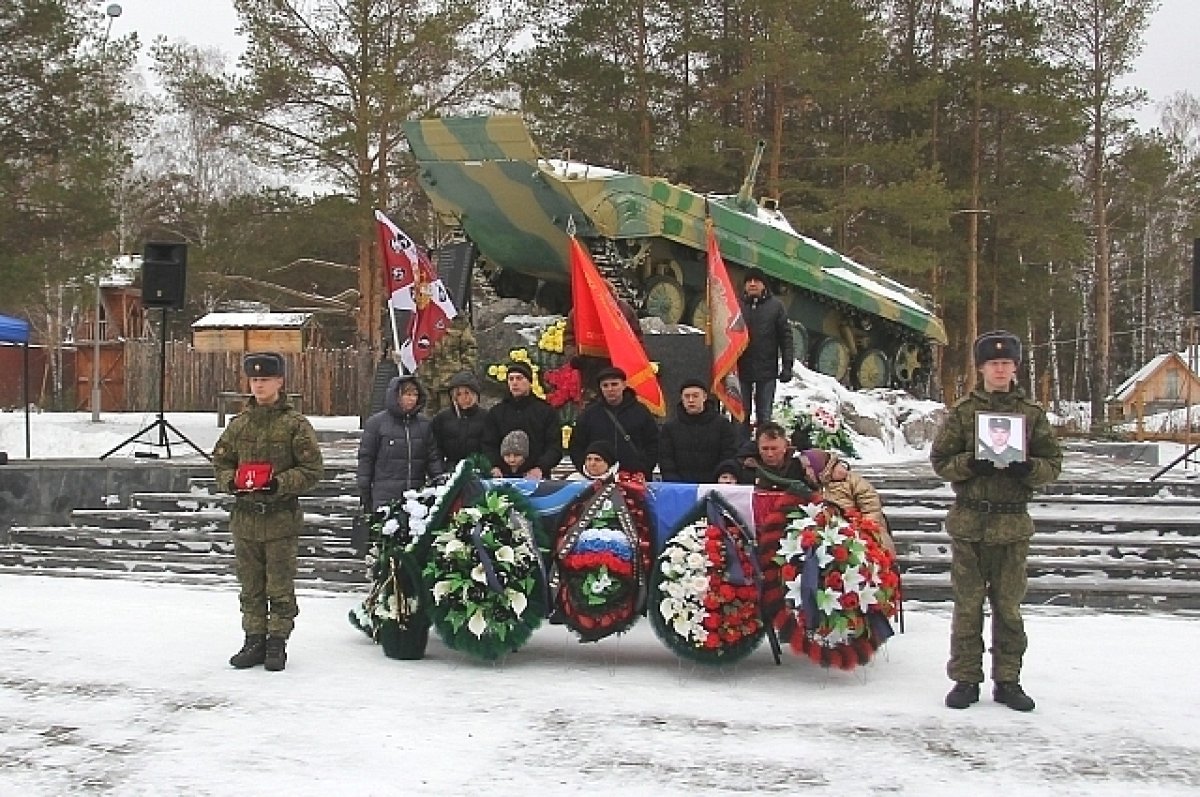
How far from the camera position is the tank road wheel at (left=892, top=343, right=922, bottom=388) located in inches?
770

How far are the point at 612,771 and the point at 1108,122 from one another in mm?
27712

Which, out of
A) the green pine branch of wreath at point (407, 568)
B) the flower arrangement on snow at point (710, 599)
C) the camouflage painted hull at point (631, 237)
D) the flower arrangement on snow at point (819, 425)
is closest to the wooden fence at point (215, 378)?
the camouflage painted hull at point (631, 237)

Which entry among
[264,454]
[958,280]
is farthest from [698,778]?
[958,280]

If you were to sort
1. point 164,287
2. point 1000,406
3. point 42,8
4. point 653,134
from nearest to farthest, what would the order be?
point 1000,406
point 164,287
point 42,8
point 653,134

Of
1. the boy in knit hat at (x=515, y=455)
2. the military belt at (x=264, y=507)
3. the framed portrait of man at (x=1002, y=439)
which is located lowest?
the military belt at (x=264, y=507)

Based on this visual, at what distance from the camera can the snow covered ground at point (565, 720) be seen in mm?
4488

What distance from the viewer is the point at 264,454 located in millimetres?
6270

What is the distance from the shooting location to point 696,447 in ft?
24.1

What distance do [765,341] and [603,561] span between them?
178 inches

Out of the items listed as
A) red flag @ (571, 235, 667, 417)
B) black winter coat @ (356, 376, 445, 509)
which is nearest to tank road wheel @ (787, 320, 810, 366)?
red flag @ (571, 235, 667, 417)

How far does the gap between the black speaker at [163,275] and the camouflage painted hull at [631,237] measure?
3.68 metres

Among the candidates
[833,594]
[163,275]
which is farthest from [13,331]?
[833,594]

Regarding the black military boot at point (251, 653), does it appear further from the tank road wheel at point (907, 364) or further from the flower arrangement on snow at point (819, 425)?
the tank road wheel at point (907, 364)

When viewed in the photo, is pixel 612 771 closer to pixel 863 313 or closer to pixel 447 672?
pixel 447 672
